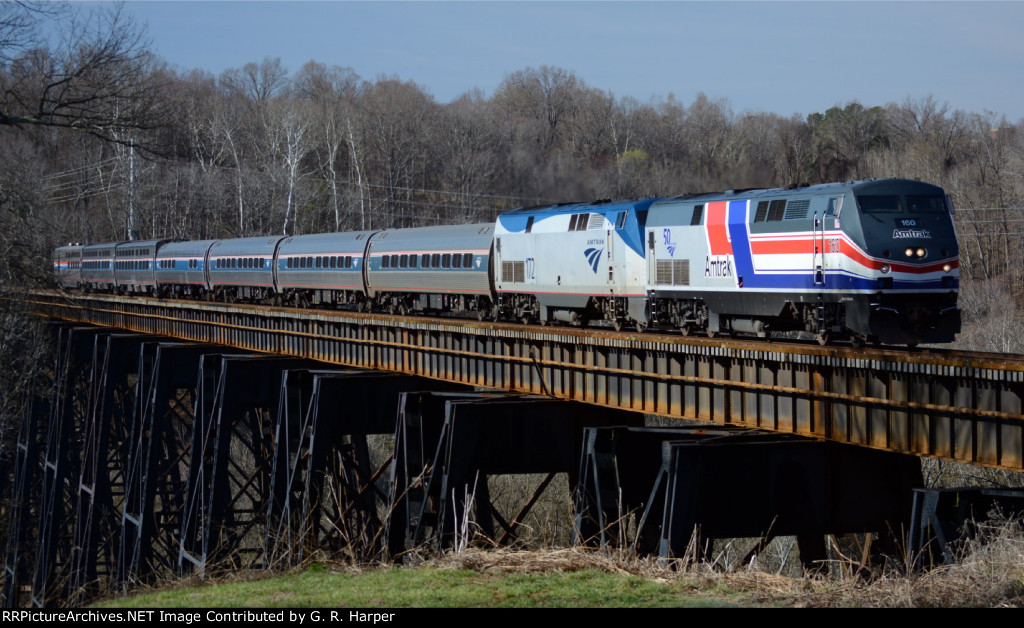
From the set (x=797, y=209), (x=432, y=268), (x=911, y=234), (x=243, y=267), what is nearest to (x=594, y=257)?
(x=797, y=209)

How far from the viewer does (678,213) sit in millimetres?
23562

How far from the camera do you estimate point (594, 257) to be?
86.8 ft

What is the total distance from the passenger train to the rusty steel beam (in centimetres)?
122

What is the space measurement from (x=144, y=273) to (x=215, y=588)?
44.4m

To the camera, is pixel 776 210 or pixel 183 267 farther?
pixel 183 267

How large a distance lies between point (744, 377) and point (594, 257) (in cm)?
891

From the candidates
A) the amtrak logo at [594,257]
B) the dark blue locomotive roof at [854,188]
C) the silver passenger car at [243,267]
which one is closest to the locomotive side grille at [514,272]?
the amtrak logo at [594,257]

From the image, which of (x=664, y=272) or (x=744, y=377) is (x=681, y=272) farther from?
(x=744, y=377)

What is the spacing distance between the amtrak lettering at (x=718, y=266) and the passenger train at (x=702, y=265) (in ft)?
0.10

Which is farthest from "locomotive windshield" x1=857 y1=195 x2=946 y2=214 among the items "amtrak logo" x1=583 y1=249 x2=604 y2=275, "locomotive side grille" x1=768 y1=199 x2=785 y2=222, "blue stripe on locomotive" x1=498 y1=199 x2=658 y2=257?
"amtrak logo" x1=583 y1=249 x2=604 y2=275

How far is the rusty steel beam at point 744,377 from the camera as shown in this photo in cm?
1431

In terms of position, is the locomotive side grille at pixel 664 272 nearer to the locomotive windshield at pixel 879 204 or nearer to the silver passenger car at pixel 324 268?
the locomotive windshield at pixel 879 204

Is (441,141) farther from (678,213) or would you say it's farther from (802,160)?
(678,213)
